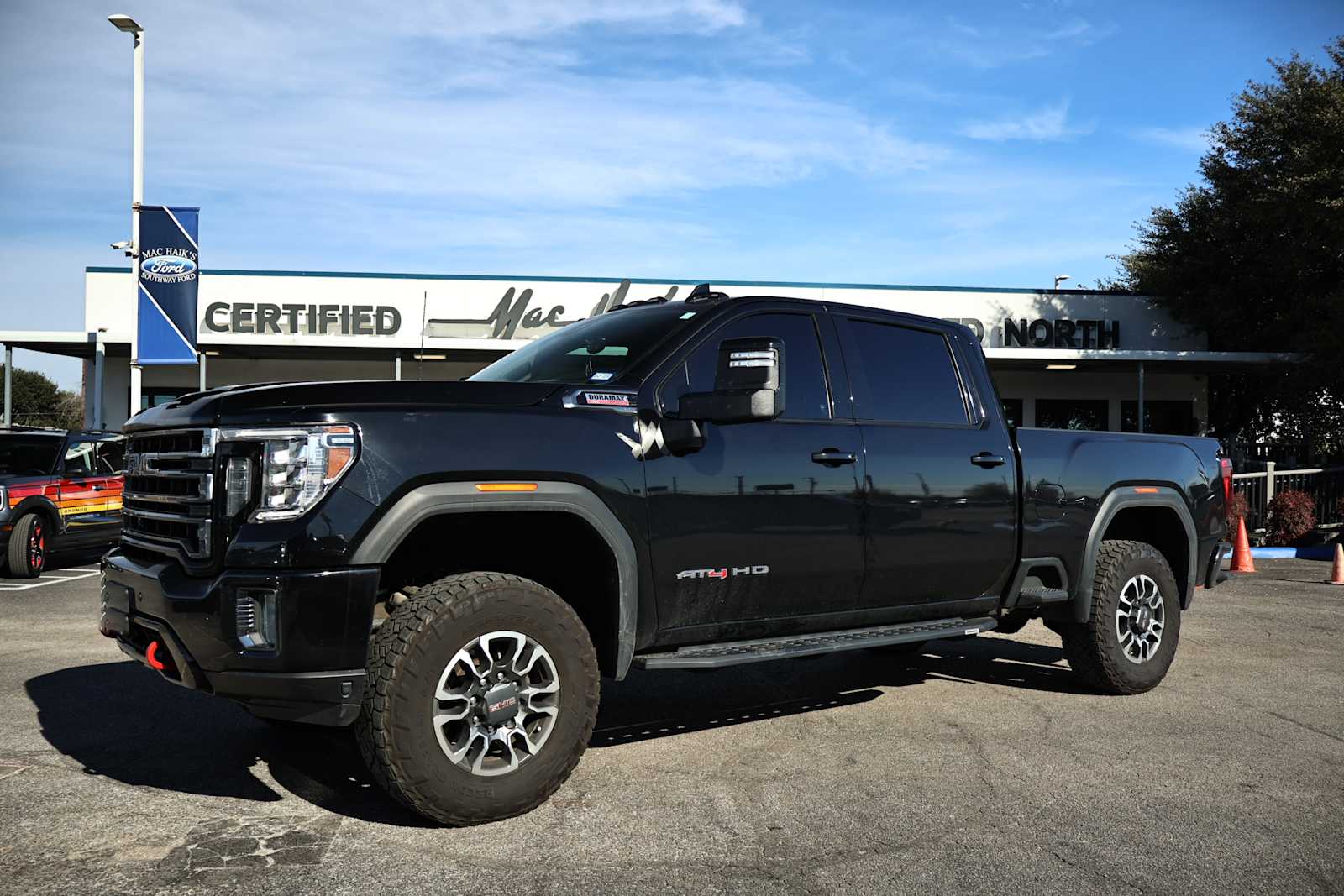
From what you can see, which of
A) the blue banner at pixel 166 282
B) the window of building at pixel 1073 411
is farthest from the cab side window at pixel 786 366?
the window of building at pixel 1073 411

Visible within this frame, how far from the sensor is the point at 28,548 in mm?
11906

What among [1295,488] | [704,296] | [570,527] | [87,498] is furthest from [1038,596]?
[1295,488]

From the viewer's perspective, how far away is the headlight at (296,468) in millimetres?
3738

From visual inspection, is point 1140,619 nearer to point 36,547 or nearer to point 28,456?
point 36,547

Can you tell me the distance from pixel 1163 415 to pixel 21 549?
83.6 ft

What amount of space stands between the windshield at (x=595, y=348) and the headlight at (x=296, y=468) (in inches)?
42.9

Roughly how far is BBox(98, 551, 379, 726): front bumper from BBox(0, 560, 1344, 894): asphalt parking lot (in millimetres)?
527

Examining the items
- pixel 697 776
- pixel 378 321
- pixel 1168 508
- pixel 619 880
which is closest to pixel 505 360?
pixel 697 776

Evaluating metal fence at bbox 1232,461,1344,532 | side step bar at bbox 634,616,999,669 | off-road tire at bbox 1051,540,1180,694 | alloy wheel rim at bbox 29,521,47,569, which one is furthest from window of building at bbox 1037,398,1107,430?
side step bar at bbox 634,616,999,669

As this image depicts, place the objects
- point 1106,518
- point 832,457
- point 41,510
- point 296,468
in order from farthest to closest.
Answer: point 41,510
point 1106,518
point 832,457
point 296,468

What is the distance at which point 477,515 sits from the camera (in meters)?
4.20

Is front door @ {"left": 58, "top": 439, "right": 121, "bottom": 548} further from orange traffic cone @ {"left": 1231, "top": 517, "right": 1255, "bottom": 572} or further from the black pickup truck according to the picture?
orange traffic cone @ {"left": 1231, "top": 517, "right": 1255, "bottom": 572}

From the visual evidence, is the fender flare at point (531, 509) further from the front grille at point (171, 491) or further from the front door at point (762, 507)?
the front grille at point (171, 491)

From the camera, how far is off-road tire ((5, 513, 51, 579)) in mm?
11766
